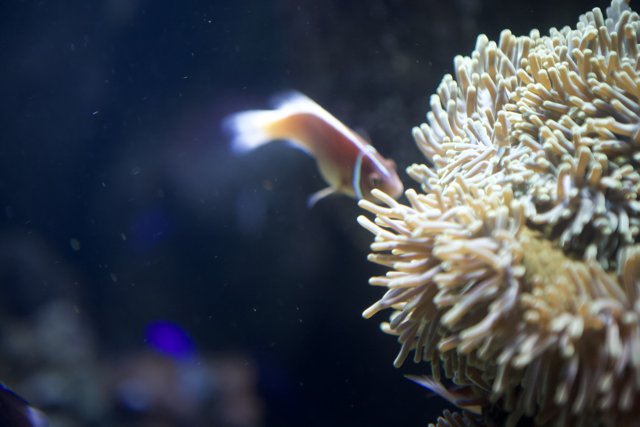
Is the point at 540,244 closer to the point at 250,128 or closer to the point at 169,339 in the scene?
the point at 250,128

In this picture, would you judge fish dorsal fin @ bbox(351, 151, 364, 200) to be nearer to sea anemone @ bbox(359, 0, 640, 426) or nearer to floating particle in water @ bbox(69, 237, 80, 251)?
sea anemone @ bbox(359, 0, 640, 426)

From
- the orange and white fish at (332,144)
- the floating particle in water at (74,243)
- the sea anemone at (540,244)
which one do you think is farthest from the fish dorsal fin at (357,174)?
the floating particle in water at (74,243)

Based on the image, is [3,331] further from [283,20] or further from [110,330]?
[283,20]

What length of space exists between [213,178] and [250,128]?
644mm

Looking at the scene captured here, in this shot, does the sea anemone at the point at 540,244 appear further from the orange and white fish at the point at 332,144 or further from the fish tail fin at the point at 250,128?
the fish tail fin at the point at 250,128

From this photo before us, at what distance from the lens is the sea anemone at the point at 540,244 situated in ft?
3.73

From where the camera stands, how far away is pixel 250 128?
8.68 ft

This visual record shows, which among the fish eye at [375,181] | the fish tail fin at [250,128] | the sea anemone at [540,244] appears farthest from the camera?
the fish tail fin at [250,128]

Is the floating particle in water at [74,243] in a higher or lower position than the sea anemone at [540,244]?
higher

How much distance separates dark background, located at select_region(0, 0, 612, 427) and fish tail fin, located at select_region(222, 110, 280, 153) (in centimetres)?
22

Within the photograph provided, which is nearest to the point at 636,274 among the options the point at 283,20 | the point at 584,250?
the point at 584,250

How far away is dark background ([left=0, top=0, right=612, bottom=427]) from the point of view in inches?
114

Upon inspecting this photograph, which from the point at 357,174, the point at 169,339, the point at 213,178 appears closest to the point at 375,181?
the point at 357,174

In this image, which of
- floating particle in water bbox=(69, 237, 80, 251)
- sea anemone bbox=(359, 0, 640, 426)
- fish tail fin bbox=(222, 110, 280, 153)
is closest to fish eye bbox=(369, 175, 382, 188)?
sea anemone bbox=(359, 0, 640, 426)
